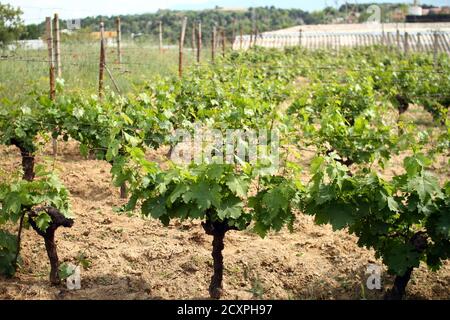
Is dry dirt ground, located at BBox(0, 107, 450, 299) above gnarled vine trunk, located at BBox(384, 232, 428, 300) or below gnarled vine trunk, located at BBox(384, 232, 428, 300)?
below

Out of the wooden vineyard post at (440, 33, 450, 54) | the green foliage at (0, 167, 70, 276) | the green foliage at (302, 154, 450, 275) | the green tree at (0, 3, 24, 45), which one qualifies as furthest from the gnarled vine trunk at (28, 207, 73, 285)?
the wooden vineyard post at (440, 33, 450, 54)

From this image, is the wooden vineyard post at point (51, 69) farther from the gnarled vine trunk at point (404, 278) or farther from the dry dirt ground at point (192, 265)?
the gnarled vine trunk at point (404, 278)

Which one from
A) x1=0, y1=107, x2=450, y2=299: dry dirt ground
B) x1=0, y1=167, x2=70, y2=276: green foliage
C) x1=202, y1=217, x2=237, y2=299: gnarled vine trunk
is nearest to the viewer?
x1=0, y1=167, x2=70, y2=276: green foliage

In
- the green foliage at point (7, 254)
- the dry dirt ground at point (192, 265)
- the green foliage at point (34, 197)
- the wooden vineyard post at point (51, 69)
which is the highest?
the wooden vineyard post at point (51, 69)

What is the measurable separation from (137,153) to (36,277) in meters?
1.91

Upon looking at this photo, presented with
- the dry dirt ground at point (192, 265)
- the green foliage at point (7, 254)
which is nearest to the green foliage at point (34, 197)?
the dry dirt ground at point (192, 265)

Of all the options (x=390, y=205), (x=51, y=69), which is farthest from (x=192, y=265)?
(x=51, y=69)

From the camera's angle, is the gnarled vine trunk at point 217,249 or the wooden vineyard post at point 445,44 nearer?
the gnarled vine trunk at point 217,249

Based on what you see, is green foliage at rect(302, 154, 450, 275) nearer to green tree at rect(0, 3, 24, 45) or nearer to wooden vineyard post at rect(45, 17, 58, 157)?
wooden vineyard post at rect(45, 17, 58, 157)

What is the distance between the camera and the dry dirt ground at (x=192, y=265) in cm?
584

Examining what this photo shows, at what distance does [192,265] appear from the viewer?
20.7 feet

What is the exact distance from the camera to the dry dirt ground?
5.84 meters

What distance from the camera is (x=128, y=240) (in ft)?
23.0

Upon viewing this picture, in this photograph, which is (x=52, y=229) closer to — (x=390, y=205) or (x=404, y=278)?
(x=390, y=205)
